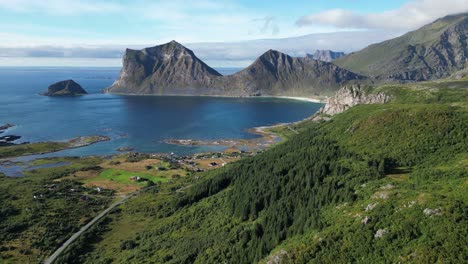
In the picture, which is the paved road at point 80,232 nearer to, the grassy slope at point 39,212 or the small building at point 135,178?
the grassy slope at point 39,212

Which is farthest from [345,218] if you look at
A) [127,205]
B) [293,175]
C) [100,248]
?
[127,205]

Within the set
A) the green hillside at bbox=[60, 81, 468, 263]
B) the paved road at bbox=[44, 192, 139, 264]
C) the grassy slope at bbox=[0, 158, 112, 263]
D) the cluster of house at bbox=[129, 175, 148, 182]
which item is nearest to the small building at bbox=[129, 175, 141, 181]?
the cluster of house at bbox=[129, 175, 148, 182]

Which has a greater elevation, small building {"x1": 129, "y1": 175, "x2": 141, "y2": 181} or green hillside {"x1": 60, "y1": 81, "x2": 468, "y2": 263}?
green hillside {"x1": 60, "y1": 81, "x2": 468, "y2": 263}

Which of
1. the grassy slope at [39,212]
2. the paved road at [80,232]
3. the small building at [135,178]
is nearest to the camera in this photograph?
the paved road at [80,232]

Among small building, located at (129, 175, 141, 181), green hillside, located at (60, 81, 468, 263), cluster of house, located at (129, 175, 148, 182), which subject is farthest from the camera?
small building, located at (129, 175, 141, 181)

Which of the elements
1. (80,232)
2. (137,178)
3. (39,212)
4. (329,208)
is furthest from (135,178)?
(329,208)

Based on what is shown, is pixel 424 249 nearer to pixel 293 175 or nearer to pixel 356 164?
pixel 356 164

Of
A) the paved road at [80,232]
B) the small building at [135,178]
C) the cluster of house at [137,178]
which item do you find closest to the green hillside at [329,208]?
the paved road at [80,232]

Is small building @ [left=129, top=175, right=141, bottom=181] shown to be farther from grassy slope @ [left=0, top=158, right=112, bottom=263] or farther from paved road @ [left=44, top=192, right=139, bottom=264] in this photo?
paved road @ [left=44, top=192, right=139, bottom=264]

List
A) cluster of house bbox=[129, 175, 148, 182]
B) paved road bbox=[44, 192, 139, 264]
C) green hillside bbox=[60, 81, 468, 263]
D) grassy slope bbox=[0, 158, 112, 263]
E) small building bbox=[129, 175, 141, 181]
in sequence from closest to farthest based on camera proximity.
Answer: green hillside bbox=[60, 81, 468, 263] → paved road bbox=[44, 192, 139, 264] → grassy slope bbox=[0, 158, 112, 263] → cluster of house bbox=[129, 175, 148, 182] → small building bbox=[129, 175, 141, 181]
